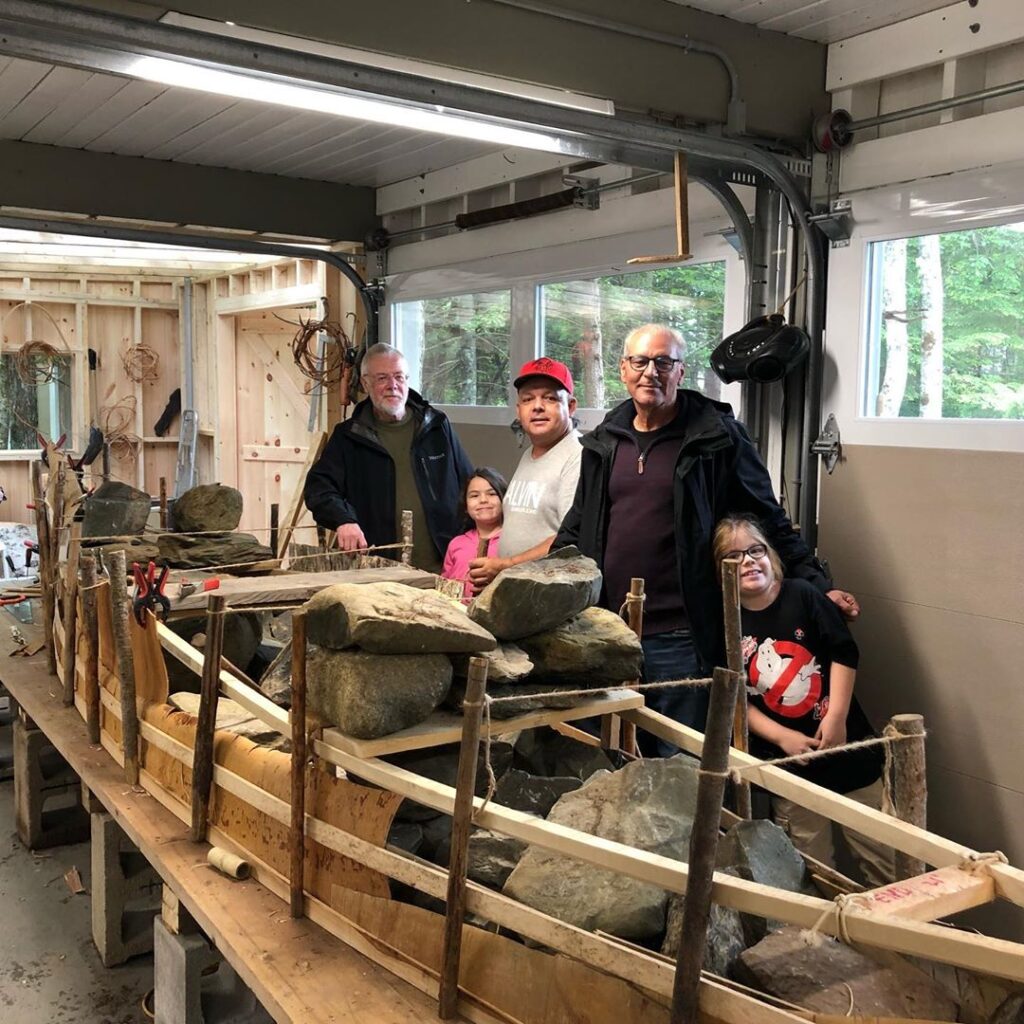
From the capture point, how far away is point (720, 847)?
2258mm

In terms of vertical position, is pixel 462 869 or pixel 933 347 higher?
pixel 933 347

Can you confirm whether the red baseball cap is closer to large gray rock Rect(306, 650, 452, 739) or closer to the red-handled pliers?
the red-handled pliers

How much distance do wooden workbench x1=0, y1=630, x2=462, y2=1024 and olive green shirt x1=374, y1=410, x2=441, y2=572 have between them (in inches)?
85.4

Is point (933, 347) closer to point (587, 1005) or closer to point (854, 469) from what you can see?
point (854, 469)

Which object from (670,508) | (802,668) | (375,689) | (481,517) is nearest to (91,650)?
(481,517)

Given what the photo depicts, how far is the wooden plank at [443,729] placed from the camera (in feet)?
7.59

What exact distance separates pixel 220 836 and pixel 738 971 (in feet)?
4.95

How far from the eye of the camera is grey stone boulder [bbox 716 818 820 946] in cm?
220

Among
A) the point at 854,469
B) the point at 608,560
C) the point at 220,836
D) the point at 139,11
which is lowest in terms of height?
the point at 220,836

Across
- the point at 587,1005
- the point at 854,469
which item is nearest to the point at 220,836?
the point at 587,1005

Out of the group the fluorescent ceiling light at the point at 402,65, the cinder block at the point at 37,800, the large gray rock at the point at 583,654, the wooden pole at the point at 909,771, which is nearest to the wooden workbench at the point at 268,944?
the large gray rock at the point at 583,654

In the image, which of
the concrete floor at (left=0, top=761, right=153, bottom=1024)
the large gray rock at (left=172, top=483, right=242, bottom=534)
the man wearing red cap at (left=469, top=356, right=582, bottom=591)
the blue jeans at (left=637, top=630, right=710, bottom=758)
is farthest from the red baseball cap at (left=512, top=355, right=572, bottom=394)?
the concrete floor at (left=0, top=761, right=153, bottom=1024)

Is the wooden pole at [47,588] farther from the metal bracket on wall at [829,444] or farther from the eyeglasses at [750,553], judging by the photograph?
the metal bracket on wall at [829,444]

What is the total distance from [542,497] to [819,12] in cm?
224
